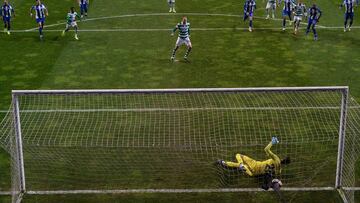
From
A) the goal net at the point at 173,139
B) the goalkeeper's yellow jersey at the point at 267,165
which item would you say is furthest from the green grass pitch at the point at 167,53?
the goalkeeper's yellow jersey at the point at 267,165

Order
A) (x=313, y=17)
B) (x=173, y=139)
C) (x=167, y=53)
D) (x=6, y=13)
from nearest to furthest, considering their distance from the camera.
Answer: (x=173, y=139) → (x=167, y=53) → (x=313, y=17) → (x=6, y=13)

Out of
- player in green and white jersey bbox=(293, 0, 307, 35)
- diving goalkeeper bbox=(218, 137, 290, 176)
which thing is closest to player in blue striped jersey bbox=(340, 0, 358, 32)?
player in green and white jersey bbox=(293, 0, 307, 35)

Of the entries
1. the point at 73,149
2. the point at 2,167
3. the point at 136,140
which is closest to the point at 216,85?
the point at 136,140

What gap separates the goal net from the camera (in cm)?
1496

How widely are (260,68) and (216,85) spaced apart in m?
2.70

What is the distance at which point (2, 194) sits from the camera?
580 inches

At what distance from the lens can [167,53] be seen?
25.8 meters

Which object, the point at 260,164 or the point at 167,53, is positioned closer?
the point at 260,164

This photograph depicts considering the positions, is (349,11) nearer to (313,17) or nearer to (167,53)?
(313,17)

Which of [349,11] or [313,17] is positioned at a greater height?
[349,11]

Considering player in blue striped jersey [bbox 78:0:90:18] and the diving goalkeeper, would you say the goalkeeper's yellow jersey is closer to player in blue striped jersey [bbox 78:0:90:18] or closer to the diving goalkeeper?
the diving goalkeeper

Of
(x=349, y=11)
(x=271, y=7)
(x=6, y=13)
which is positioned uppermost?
(x=349, y=11)

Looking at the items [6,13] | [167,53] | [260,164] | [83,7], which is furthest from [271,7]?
[260,164]

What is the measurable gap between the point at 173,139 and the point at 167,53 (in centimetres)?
887
